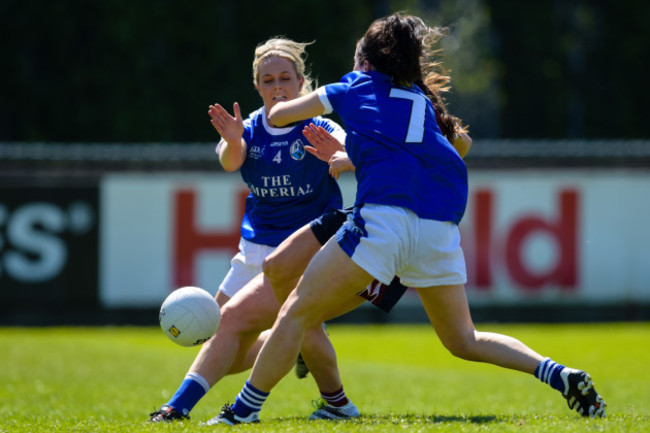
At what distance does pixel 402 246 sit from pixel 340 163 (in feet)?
2.36

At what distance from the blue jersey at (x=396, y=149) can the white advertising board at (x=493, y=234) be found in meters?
11.1

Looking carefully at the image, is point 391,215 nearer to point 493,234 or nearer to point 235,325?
point 235,325

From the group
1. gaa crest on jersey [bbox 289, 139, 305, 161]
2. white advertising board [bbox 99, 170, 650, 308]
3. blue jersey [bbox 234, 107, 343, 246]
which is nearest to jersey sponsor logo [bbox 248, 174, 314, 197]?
blue jersey [bbox 234, 107, 343, 246]

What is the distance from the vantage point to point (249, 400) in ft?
18.3

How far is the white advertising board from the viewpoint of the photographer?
55.2ft

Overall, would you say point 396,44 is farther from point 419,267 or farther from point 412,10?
point 412,10

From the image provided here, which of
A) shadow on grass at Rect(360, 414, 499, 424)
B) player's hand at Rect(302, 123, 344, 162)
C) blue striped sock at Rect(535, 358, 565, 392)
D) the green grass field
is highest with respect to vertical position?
player's hand at Rect(302, 123, 344, 162)

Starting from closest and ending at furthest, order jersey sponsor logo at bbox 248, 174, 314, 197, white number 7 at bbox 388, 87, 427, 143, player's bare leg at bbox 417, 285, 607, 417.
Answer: white number 7 at bbox 388, 87, 427, 143, player's bare leg at bbox 417, 285, 607, 417, jersey sponsor logo at bbox 248, 174, 314, 197

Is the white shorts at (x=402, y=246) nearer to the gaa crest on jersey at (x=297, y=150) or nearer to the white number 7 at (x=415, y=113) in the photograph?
the white number 7 at (x=415, y=113)

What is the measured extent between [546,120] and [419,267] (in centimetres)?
2933

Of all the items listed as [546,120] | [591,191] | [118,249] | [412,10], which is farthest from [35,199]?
[412,10]

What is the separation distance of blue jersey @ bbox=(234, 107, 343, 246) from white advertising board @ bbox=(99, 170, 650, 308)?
10.0 meters

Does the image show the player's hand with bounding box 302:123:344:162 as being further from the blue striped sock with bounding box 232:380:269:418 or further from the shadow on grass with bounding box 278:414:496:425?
the shadow on grass with bounding box 278:414:496:425

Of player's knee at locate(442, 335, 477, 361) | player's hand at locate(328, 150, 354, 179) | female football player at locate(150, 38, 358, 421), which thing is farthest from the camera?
female football player at locate(150, 38, 358, 421)
